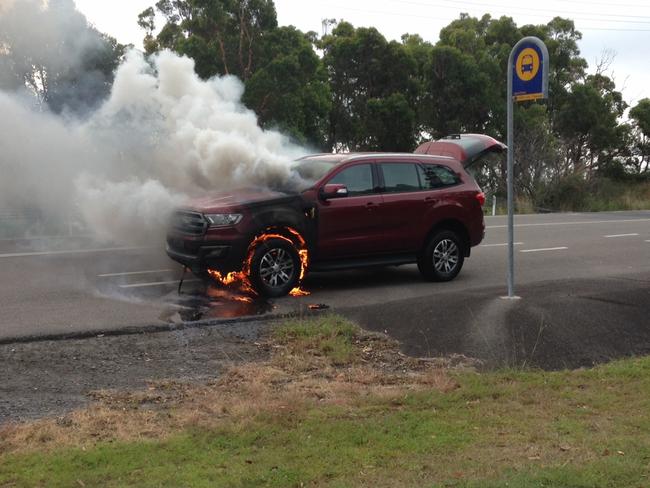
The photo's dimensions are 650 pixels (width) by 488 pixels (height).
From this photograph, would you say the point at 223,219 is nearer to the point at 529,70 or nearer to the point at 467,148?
the point at 529,70

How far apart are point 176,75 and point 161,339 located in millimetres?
5400

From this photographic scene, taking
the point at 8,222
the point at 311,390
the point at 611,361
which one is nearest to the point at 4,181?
the point at 8,222

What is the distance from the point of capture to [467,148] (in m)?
12.9

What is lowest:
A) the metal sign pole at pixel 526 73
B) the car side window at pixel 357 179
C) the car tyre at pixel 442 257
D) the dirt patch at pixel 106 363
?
the dirt patch at pixel 106 363

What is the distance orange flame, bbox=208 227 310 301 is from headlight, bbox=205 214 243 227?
35 cm

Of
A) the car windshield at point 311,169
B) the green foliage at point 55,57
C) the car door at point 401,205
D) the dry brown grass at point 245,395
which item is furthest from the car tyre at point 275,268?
the green foliage at point 55,57

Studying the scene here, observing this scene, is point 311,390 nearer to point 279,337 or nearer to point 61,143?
point 279,337

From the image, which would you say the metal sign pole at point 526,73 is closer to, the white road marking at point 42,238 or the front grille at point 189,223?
the front grille at point 189,223

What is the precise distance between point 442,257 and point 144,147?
4.84m

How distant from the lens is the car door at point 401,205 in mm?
10414

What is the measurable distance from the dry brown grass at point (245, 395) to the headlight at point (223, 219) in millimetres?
2228

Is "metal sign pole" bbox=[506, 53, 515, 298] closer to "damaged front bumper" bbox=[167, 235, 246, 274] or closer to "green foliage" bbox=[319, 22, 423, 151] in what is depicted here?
"damaged front bumper" bbox=[167, 235, 246, 274]

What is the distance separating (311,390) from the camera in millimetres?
5973

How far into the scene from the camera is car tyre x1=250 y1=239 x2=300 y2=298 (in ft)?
30.8
